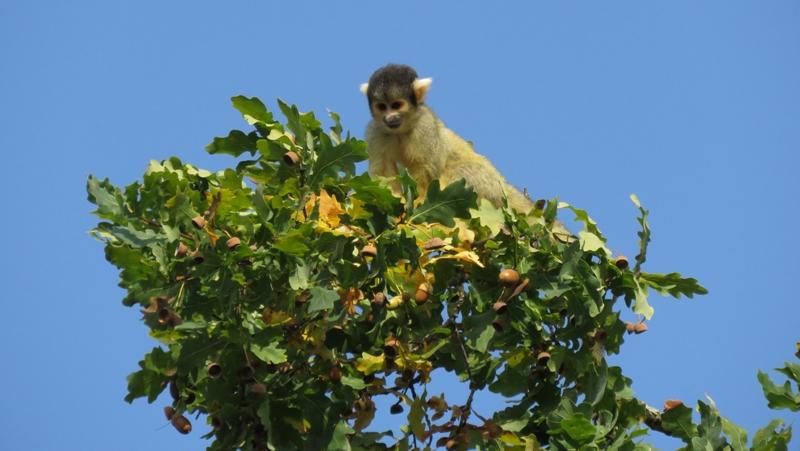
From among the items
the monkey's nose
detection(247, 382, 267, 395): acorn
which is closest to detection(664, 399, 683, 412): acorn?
detection(247, 382, 267, 395): acorn

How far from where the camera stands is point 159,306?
4.62m

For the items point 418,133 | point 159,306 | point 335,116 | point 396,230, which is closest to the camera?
point 159,306

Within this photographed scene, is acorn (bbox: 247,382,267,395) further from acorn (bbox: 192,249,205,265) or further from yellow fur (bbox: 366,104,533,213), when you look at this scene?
yellow fur (bbox: 366,104,533,213)

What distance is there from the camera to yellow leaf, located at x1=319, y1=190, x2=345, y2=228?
Answer: 544cm

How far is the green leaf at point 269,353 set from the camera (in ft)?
15.2

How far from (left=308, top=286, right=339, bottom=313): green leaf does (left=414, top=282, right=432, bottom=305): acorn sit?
24.4 inches

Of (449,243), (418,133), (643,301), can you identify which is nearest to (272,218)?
(449,243)

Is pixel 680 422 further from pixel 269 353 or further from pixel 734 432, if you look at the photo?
pixel 269 353

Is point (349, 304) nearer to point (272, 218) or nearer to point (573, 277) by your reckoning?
point (272, 218)

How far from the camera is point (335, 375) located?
16.7 ft

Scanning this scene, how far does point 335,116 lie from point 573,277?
148cm

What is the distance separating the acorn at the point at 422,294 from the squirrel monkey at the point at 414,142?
4261mm

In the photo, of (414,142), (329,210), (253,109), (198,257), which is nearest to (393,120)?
(414,142)

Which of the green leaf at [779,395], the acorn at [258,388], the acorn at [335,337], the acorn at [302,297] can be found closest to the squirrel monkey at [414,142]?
the green leaf at [779,395]
